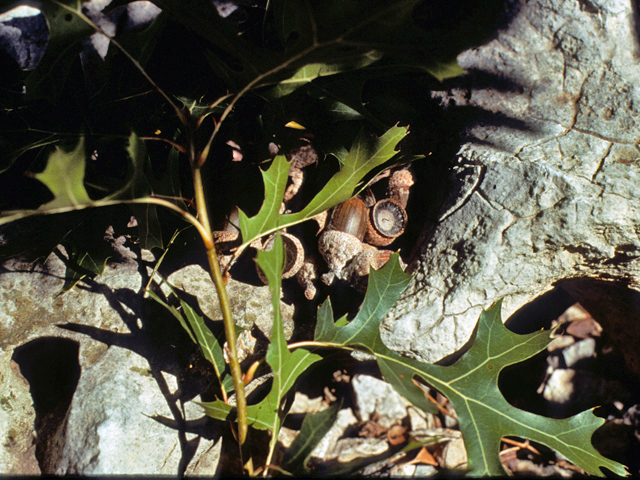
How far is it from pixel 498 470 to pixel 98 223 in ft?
6.49

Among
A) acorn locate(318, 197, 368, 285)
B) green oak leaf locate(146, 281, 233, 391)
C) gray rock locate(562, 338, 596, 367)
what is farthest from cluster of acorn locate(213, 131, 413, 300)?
gray rock locate(562, 338, 596, 367)

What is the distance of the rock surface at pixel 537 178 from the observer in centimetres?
160

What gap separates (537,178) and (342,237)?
0.97m

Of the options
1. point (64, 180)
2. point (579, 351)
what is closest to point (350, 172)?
point (64, 180)

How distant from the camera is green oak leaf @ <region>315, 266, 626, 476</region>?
1.32 m

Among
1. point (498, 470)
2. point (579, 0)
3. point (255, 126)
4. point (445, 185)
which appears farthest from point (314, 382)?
point (579, 0)

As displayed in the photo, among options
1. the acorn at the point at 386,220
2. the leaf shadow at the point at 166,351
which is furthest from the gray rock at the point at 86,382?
the acorn at the point at 386,220

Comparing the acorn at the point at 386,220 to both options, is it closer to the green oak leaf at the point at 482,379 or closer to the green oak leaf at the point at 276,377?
the green oak leaf at the point at 482,379

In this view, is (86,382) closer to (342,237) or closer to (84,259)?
(84,259)

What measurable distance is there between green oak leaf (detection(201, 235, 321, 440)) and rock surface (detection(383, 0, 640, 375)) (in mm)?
628

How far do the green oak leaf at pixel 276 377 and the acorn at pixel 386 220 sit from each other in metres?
0.91

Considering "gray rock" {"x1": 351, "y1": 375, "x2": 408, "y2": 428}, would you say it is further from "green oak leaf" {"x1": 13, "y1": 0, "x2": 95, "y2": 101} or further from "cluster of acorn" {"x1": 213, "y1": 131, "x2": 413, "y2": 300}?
"green oak leaf" {"x1": 13, "y1": 0, "x2": 95, "y2": 101}

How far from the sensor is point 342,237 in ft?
6.24

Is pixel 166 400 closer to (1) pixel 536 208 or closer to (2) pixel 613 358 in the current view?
(1) pixel 536 208
